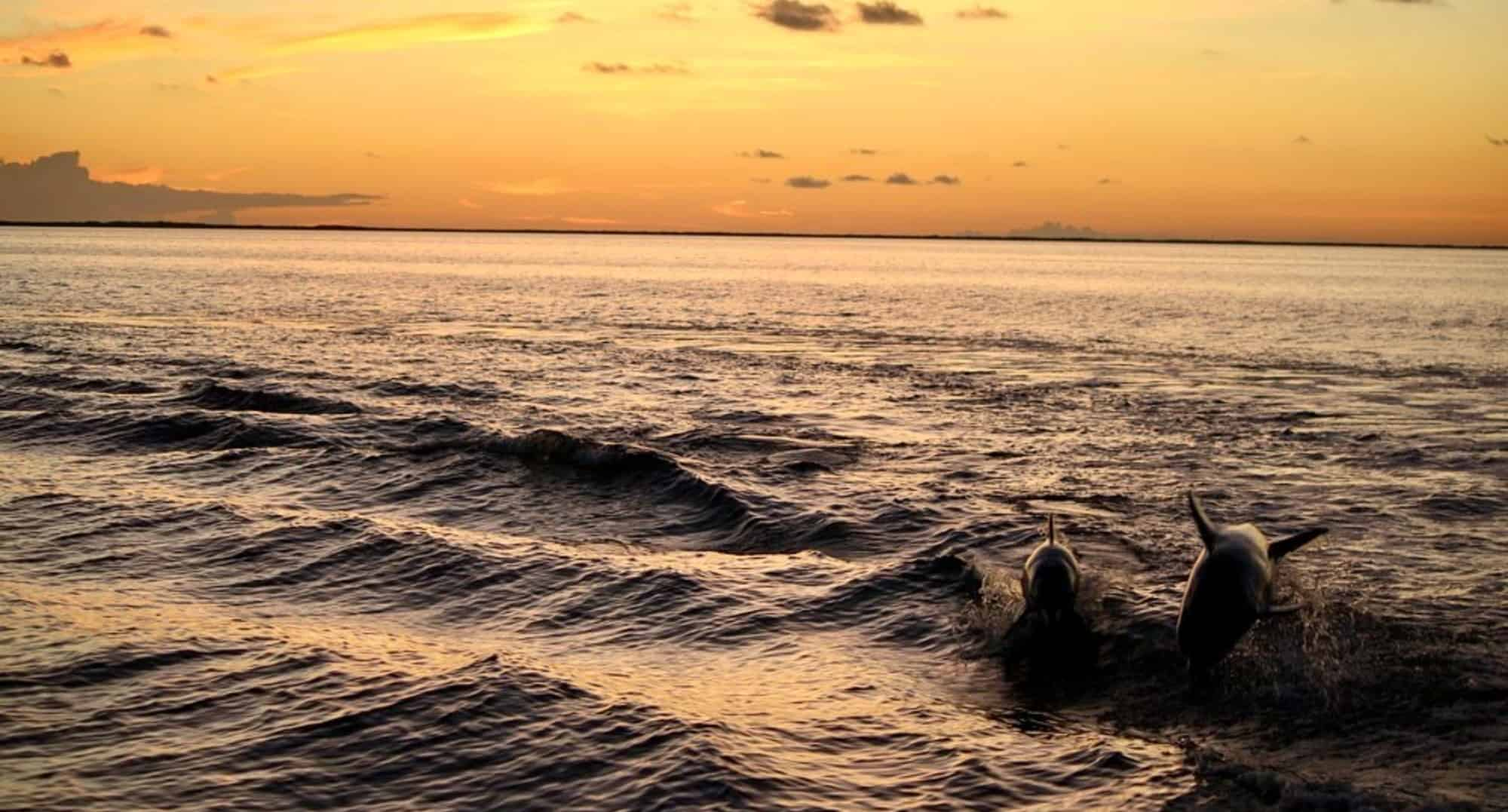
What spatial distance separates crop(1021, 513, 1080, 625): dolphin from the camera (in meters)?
14.3

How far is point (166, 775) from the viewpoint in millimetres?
10531

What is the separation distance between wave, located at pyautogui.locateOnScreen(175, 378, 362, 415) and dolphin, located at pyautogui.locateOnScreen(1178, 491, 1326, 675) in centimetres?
2408

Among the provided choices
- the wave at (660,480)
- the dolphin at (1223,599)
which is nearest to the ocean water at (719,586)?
the wave at (660,480)

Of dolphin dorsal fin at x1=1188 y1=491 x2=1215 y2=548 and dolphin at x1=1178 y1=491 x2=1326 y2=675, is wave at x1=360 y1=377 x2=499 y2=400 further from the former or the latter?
dolphin at x1=1178 y1=491 x2=1326 y2=675

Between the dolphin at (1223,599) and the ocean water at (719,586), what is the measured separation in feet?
1.83

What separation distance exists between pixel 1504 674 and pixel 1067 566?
459 centimetres

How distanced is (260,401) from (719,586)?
2068 cm

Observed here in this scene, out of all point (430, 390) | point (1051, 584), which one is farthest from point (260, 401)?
point (1051, 584)

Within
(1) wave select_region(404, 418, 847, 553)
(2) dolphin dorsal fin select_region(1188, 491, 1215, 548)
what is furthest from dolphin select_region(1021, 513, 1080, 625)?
(1) wave select_region(404, 418, 847, 553)

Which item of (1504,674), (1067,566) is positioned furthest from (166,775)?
(1504,674)

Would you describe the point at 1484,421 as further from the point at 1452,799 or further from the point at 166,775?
the point at 166,775

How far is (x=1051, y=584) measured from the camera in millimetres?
14320

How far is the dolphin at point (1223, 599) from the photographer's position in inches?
500

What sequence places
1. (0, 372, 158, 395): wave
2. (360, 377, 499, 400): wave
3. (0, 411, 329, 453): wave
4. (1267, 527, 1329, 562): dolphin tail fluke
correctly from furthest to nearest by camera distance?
(360, 377, 499, 400): wave < (0, 372, 158, 395): wave < (0, 411, 329, 453): wave < (1267, 527, 1329, 562): dolphin tail fluke
